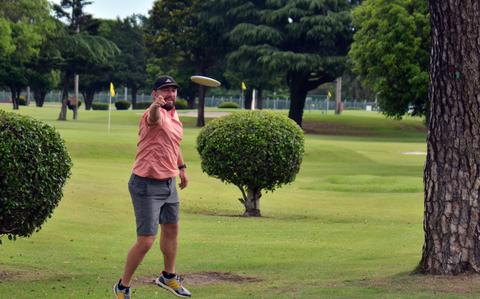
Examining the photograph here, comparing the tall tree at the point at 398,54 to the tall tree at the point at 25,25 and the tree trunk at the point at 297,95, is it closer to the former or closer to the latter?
the tree trunk at the point at 297,95

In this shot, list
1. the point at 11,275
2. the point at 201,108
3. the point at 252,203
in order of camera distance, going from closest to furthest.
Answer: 1. the point at 11,275
2. the point at 252,203
3. the point at 201,108

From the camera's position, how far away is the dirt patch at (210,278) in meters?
10.6

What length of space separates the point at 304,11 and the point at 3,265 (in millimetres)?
54832

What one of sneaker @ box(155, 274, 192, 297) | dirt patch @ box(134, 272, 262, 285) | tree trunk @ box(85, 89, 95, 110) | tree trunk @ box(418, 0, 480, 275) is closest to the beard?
sneaker @ box(155, 274, 192, 297)

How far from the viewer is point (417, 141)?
2430 inches

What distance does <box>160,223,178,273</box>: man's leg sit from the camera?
9.41 m

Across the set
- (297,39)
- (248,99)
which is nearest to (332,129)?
(297,39)

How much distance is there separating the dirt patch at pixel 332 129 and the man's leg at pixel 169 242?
5726 centimetres

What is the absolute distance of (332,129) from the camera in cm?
6938

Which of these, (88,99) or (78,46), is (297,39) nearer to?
(78,46)

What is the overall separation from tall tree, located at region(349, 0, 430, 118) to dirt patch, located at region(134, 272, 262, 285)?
28.1 m

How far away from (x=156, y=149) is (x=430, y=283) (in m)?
2.96

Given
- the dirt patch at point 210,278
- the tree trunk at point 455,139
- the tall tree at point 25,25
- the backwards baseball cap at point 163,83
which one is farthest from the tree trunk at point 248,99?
the backwards baseball cap at point 163,83

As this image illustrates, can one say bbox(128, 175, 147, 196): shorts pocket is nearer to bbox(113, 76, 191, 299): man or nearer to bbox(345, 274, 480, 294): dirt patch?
bbox(113, 76, 191, 299): man
